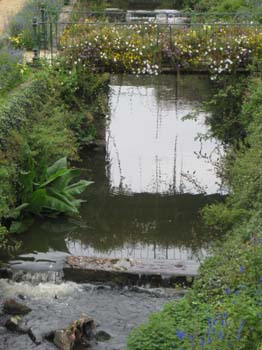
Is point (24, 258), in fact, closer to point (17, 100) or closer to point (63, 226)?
point (63, 226)

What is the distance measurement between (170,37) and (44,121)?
12.3 ft

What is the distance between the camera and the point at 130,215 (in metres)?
14.5

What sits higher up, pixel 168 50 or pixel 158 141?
pixel 168 50

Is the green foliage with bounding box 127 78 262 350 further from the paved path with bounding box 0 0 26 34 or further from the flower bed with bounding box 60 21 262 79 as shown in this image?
the paved path with bounding box 0 0 26 34

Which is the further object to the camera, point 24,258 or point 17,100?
point 17,100

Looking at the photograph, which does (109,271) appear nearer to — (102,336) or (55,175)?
(102,336)

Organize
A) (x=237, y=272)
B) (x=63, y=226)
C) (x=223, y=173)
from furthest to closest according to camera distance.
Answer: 1. (x=223, y=173)
2. (x=63, y=226)
3. (x=237, y=272)

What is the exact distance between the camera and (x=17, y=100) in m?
13.6

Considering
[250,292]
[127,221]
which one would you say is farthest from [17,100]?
[250,292]

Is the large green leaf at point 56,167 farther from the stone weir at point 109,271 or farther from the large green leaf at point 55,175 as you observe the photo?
the stone weir at point 109,271

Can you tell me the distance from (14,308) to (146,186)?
6672 millimetres

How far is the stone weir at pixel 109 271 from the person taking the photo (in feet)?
35.6

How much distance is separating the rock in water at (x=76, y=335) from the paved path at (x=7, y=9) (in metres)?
11.5

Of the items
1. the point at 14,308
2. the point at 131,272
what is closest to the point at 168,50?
the point at 131,272
